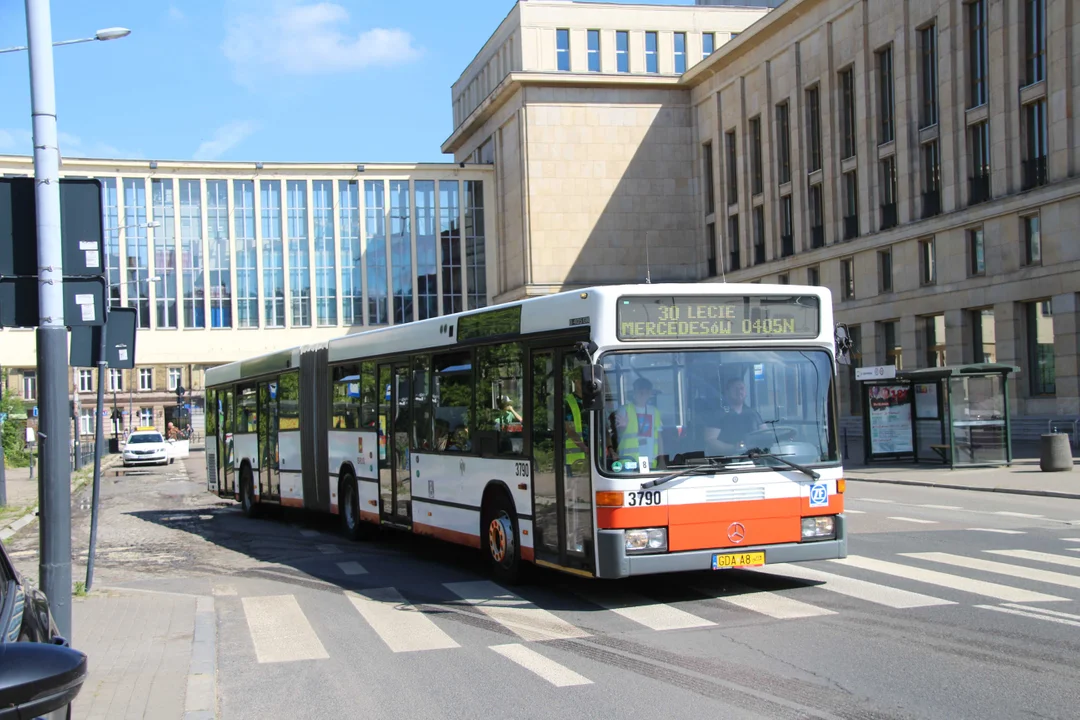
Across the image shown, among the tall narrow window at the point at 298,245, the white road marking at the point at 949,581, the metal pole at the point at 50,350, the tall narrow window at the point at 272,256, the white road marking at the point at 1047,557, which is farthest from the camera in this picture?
the tall narrow window at the point at 298,245

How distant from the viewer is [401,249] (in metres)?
79.0

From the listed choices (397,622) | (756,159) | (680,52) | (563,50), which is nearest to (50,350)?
(397,622)

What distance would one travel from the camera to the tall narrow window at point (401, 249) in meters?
78.8

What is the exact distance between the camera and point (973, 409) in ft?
89.4

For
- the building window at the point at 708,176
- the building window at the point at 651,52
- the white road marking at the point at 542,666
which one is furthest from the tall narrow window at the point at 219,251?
the white road marking at the point at 542,666

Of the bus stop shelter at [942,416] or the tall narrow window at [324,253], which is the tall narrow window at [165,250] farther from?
the bus stop shelter at [942,416]

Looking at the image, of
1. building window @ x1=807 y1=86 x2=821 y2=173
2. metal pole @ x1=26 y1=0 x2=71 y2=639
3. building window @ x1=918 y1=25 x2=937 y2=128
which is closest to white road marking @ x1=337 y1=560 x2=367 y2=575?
metal pole @ x1=26 y1=0 x2=71 y2=639

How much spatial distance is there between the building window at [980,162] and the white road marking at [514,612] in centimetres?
3549

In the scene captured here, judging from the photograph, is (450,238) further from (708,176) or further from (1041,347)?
(1041,347)

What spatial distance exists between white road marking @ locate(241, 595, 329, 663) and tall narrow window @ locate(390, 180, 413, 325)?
2678 inches

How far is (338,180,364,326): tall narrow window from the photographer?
77875 millimetres

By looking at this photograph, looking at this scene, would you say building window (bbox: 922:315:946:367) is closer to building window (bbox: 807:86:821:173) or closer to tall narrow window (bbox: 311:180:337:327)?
building window (bbox: 807:86:821:173)

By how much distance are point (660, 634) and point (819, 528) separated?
2208 mm

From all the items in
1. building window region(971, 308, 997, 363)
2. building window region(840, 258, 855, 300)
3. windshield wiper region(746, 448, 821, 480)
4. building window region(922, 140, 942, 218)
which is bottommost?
windshield wiper region(746, 448, 821, 480)
